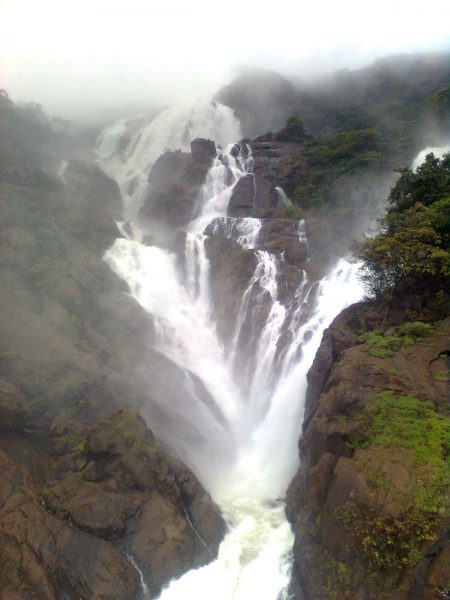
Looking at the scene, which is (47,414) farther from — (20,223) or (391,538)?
(20,223)

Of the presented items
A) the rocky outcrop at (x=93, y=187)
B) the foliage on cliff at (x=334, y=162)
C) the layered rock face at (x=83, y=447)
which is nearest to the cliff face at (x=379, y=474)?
the layered rock face at (x=83, y=447)

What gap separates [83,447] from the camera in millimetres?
16266

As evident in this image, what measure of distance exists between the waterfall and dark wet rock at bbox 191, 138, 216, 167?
1.20 metres

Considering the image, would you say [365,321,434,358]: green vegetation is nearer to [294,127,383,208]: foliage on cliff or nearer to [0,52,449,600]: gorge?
[0,52,449,600]: gorge

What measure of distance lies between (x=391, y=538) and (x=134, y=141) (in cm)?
6156

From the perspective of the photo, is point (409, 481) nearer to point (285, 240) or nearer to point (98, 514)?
point (98, 514)

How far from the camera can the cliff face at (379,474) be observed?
33.3ft

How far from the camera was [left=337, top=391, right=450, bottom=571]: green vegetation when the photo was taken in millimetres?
10156

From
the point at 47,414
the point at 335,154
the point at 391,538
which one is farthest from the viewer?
the point at 335,154

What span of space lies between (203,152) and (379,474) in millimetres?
40062

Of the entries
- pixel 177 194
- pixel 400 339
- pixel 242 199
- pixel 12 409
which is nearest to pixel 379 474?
pixel 400 339

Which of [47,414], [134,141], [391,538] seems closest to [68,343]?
[47,414]

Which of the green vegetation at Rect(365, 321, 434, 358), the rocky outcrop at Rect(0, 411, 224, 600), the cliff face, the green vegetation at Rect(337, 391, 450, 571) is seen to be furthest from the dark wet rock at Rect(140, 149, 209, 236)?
the green vegetation at Rect(337, 391, 450, 571)

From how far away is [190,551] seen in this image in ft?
46.8
